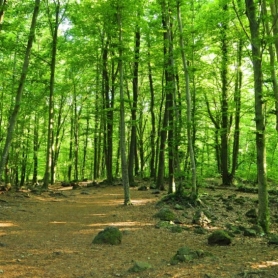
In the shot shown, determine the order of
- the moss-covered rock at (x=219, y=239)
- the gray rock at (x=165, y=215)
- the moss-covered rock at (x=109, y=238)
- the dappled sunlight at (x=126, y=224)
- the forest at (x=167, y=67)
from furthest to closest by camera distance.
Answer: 1. the forest at (x=167, y=67)
2. the gray rock at (x=165, y=215)
3. the dappled sunlight at (x=126, y=224)
4. the moss-covered rock at (x=109, y=238)
5. the moss-covered rock at (x=219, y=239)

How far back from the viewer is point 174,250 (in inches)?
265

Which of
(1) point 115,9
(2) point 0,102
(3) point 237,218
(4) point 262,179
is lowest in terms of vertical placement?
(3) point 237,218

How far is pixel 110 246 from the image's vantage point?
23.2 ft

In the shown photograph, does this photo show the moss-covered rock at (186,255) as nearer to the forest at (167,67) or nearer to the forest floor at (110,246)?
the forest floor at (110,246)

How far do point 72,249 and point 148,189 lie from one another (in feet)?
35.5

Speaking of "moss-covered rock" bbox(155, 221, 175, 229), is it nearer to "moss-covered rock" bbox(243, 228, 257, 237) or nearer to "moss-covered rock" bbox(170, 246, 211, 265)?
"moss-covered rock" bbox(243, 228, 257, 237)

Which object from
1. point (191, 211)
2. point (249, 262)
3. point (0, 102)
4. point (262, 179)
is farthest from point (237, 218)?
point (0, 102)

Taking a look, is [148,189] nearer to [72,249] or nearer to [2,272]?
[72,249]

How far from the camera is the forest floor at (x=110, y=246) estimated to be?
209 inches

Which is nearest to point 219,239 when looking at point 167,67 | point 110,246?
point 110,246

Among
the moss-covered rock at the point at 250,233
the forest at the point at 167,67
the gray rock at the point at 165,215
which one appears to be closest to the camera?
the moss-covered rock at the point at 250,233

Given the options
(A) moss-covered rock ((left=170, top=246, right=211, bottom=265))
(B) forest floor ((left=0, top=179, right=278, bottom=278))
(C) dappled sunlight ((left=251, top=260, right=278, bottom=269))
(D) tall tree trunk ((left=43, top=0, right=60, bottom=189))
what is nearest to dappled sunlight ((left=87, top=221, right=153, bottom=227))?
(B) forest floor ((left=0, top=179, right=278, bottom=278))

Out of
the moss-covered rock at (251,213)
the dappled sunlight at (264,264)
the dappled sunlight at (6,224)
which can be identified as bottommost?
the moss-covered rock at (251,213)

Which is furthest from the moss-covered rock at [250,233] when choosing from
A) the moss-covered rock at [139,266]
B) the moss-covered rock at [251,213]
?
the moss-covered rock at [139,266]
